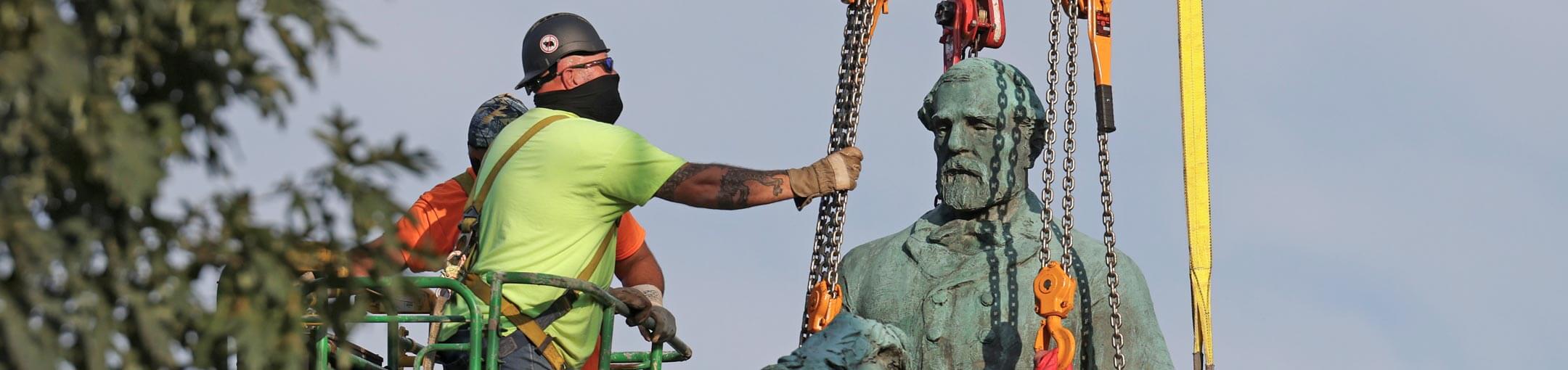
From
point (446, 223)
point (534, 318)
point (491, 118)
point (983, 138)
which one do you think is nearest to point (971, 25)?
point (983, 138)

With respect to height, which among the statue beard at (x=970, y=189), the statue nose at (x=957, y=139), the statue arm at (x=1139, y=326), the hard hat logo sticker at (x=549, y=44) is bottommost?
the statue arm at (x=1139, y=326)

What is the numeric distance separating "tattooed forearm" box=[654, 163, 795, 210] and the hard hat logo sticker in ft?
3.18

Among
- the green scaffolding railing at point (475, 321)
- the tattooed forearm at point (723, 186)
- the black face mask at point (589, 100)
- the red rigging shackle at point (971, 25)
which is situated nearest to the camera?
the green scaffolding railing at point (475, 321)

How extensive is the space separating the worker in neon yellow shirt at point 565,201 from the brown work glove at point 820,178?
13cm

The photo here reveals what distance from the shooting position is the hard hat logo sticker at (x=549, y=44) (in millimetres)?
10477

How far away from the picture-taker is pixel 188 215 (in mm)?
5941

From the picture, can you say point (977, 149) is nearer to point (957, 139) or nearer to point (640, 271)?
point (957, 139)

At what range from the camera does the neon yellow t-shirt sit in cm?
946

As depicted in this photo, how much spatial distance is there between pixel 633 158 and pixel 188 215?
3689mm

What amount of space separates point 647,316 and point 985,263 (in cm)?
312

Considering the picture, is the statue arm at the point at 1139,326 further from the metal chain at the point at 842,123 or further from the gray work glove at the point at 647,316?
the gray work glove at the point at 647,316

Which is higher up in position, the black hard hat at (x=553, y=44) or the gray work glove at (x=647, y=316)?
the black hard hat at (x=553, y=44)

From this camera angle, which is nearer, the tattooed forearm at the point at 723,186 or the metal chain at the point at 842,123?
the tattooed forearm at the point at 723,186

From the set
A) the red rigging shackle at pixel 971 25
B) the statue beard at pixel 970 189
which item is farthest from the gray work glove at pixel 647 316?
the red rigging shackle at pixel 971 25
